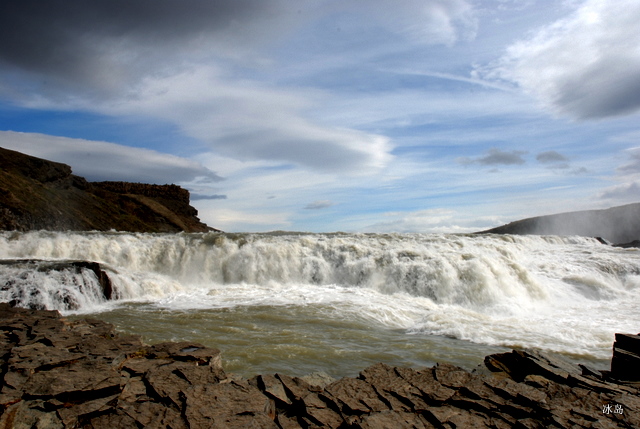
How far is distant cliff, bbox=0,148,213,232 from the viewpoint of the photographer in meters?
31.2

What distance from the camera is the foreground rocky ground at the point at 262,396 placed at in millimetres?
3289

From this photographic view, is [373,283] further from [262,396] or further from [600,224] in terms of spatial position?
[600,224]

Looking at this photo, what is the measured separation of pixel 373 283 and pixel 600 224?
108ft

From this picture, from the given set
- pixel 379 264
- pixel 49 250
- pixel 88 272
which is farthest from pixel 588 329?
pixel 49 250

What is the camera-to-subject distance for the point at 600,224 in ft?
119

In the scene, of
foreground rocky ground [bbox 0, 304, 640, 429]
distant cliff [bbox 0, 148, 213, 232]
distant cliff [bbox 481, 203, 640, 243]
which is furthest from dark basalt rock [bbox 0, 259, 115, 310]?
distant cliff [bbox 481, 203, 640, 243]

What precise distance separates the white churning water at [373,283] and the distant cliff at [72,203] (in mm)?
19331

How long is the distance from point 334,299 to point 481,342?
16.4 ft

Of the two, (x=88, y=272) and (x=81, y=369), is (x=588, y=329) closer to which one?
(x=81, y=369)

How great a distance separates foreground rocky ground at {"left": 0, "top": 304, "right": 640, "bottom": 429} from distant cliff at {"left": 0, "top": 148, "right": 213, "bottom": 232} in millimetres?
32193

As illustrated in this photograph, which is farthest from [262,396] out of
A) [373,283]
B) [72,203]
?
[72,203]

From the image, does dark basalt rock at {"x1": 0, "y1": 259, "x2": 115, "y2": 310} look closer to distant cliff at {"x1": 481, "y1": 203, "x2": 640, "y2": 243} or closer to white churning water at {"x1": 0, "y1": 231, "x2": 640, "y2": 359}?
white churning water at {"x1": 0, "y1": 231, "x2": 640, "y2": 359}

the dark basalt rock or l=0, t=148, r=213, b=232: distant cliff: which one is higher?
l=0, t=148, r=213, b=232: distant cliff

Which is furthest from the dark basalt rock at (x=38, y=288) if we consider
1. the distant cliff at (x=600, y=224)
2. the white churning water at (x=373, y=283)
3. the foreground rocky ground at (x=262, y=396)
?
the distant cliff at (x=600, y=224)
